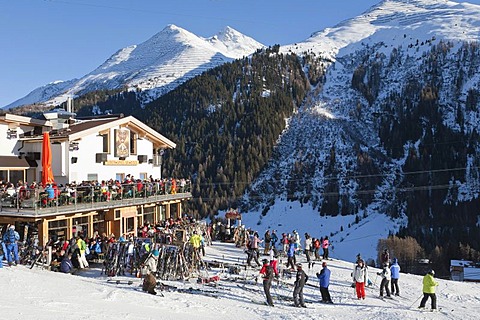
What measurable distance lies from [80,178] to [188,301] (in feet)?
50.4

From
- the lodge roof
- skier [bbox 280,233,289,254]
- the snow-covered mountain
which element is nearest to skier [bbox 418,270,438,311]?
skier [bbox 280,233,289,254]

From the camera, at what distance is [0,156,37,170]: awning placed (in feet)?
88.9

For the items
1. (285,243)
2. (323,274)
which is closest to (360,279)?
(323,274)

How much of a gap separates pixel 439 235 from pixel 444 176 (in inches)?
1269

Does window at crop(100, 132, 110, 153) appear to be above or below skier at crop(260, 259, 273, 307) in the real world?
above

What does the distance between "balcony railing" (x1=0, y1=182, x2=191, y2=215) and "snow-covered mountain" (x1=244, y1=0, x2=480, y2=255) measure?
59.6m

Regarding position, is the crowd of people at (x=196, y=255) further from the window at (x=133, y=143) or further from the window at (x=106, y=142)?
the window at (x=133, y=143)

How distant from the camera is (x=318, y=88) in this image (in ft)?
546

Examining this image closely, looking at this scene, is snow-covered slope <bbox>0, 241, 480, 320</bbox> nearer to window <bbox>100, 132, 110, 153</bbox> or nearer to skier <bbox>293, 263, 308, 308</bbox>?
skier <bbox>293, 263, 308, 308</bbox>

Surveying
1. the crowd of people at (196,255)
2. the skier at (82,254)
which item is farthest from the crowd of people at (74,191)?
the skier at (82,254)

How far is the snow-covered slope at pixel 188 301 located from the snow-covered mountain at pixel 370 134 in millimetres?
64849

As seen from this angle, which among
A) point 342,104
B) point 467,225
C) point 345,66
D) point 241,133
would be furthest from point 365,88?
point 467,225

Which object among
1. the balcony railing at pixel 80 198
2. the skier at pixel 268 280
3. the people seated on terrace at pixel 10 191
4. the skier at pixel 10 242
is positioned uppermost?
the people seated on terrace at pixel 10 191

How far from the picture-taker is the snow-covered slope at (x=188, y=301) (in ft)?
46.3
